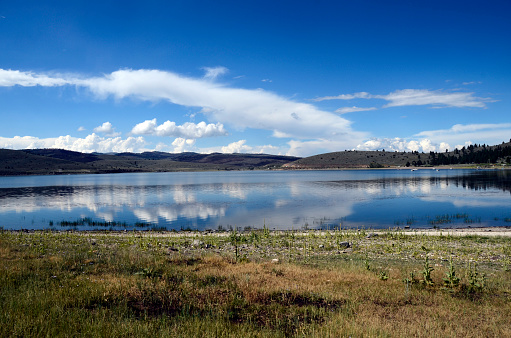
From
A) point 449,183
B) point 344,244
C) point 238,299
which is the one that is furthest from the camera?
point 449,183

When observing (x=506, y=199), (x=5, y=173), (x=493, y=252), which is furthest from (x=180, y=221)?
(x=5, y=173)

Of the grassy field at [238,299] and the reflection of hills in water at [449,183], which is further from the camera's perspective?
the reflection of hills in water at [449,183]

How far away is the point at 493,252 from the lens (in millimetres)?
17172

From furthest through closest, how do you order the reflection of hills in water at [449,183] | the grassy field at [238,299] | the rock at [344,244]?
the reflection of hills in water at [449,183]
the rock at [344,244]
the grassy field at [238,299]

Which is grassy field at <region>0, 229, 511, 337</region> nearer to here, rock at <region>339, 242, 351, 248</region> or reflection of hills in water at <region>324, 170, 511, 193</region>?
rock at <region>339, 242, 351, 248</region>

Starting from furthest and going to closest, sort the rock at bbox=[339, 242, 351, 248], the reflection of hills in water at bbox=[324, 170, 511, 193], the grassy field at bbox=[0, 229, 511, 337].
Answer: the reflection of hills in water at bbox=[324, 170, 511, 193]
the rock at bbox=[339, 242, 351, 248]
the grassy field at bbox=[0, 229, 511, 337]

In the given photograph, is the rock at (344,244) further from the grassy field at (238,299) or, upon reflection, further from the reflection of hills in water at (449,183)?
the reflection of hills in water at (449,183)

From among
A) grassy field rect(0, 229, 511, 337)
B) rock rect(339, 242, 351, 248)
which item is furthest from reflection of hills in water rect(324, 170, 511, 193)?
grassy field rect(0, 229, 511, 337)

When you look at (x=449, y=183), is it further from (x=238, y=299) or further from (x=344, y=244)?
(x=238, y=299)

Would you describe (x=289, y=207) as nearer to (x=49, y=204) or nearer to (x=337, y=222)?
(x=337, y=222)

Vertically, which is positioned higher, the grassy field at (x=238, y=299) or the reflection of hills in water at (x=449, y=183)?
the grassy field at (x=238, y=299)

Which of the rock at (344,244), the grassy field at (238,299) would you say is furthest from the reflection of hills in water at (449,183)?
the grassy field at (238,299)

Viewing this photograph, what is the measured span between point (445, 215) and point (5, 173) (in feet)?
704

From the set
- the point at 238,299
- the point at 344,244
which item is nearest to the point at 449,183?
the point at 344,244
